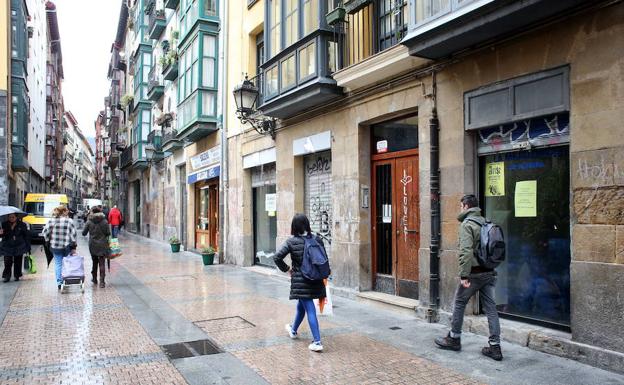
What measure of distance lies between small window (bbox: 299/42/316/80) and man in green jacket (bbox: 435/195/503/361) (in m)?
5.14

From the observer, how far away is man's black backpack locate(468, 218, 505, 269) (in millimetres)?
5348

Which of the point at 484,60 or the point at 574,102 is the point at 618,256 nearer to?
the point at 574,102

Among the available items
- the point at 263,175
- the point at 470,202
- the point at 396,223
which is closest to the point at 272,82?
the point at 263,175

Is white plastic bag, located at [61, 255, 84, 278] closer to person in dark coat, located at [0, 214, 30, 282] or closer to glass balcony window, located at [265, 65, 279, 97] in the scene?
person in dark coat, located at [0, 214, 30, 282]

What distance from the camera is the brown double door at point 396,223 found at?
27.1 feet

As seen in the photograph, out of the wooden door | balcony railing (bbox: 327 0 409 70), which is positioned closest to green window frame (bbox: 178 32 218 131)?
balcony railing (bbox: 327 0 409 70)

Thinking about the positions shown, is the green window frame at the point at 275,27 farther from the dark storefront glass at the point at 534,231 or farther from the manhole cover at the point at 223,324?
the manhole cover at the point at 223,324

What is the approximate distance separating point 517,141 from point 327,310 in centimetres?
323

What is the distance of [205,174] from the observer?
17.5 m

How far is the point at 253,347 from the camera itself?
596 cm

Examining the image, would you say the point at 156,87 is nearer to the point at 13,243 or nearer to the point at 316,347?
the point at 13,243

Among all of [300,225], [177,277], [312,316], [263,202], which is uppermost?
[263,202]

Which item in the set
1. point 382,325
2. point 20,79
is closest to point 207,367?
point 382,325

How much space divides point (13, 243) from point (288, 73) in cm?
726
